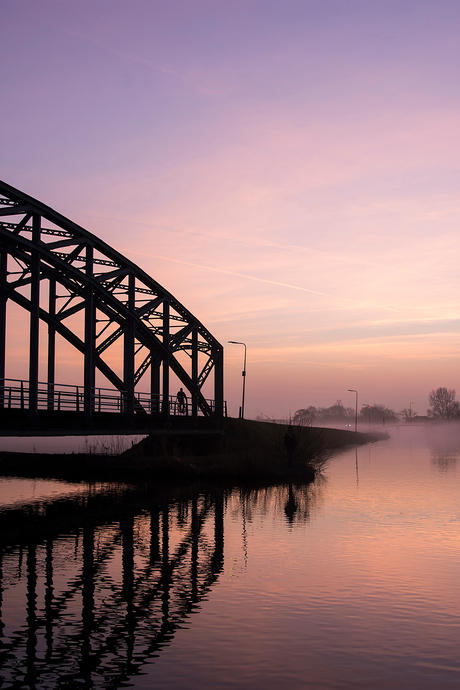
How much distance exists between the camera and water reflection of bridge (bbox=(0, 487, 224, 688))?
25.0 ft

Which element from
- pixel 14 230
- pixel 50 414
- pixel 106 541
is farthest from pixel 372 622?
pixel 14 230

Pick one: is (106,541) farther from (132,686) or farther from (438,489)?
(438,489)

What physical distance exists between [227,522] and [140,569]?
555 centimetres

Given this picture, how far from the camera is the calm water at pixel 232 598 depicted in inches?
288

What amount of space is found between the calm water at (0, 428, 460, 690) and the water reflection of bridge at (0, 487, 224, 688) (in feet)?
0.10

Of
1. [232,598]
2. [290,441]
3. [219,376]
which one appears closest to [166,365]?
[290,441]

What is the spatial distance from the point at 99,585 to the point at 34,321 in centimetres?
1567

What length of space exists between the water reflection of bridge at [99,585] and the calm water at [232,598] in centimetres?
3

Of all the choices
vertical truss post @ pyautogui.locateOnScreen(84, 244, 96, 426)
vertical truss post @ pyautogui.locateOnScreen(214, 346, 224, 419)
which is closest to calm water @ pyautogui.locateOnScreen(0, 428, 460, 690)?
vertical truss post @ pyautogui.locateOnScreen(84, 244, 96, 426)

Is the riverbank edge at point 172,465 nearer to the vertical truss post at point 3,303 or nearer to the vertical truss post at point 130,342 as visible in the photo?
the vertical truss post at point 130,342

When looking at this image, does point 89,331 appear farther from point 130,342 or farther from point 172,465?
point 172,465

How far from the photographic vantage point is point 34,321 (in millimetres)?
25062

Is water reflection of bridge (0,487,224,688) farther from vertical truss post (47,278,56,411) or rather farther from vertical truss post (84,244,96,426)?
vertical truss post (47,278,56,411)


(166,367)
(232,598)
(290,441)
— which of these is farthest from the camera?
(166,367)
